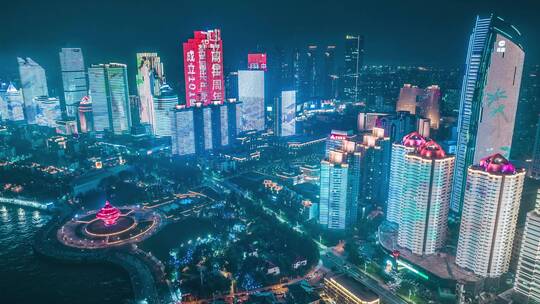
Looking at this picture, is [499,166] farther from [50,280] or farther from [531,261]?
[50,280]

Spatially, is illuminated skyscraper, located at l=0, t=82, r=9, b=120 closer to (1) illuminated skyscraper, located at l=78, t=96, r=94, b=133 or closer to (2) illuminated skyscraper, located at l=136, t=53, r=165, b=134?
(1) illuminated skyscraper, located at l=78, t=96, r=94, b=133

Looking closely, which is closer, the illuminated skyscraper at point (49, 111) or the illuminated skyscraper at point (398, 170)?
the illuminated skyscraper at point (398, 170)

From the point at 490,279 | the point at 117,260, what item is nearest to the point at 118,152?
the point at 117,260

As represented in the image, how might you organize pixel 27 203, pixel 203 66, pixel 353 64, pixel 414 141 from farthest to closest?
pixel 353 64 < pixel 203 66 < pixel 27 203 < pixel 414 141

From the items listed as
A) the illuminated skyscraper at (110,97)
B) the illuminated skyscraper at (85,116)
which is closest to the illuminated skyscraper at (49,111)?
the illuminated skyscraper at (85,116)

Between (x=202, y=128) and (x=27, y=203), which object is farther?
(x=202, y=128)

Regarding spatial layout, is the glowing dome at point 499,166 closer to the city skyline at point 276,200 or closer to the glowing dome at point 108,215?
the city skyline at point 276,200

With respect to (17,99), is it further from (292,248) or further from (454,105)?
(454,105)

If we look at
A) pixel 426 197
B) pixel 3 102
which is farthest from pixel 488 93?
pixel 3 102
